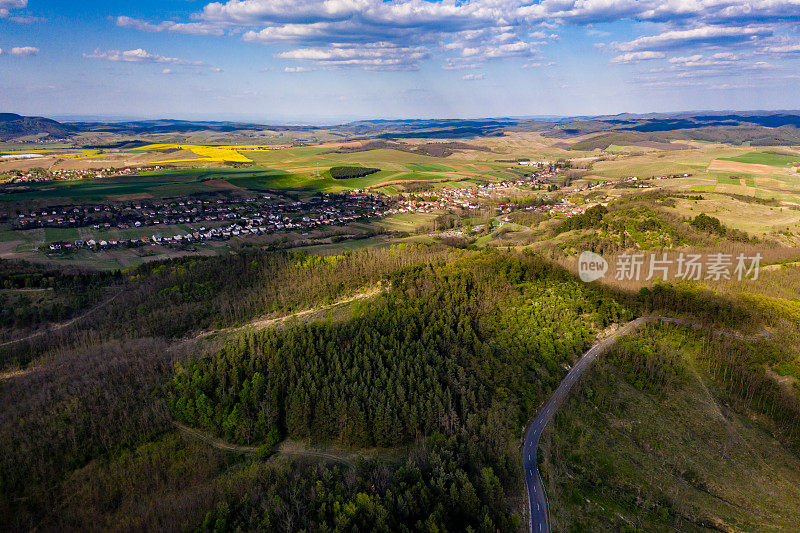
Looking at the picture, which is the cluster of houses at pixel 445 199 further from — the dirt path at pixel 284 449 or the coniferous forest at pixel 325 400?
the dirt path at pixel 284 449

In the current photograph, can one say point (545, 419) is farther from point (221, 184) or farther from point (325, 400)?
point (221, 184)

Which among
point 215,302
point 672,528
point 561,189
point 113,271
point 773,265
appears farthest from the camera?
point 561,189

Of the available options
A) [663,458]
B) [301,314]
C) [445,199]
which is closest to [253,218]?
[445,199]

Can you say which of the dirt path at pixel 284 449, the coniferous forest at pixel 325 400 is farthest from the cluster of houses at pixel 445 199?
the dirt path at pixel 284 449

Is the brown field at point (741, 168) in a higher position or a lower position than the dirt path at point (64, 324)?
higher

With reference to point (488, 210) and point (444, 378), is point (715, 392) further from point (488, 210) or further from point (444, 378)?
point (488, 210)

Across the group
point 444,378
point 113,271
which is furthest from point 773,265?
point 113,271

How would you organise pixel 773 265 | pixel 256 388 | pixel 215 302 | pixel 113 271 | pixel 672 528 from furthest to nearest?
pixel 113 271
pixel 773 265
pixel 215 302
pixel 256 388
pixel 672 528
